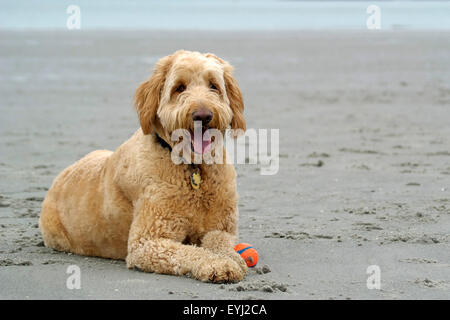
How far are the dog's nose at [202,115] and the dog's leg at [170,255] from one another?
0.77 meters

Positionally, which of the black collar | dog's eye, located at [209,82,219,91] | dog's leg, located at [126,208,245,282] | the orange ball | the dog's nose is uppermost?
dog's eye, located at [209,82,219,91]

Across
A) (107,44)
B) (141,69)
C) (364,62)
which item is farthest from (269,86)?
(107,44)

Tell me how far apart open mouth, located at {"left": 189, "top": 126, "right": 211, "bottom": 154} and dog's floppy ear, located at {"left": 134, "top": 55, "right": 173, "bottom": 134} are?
14.1 inches

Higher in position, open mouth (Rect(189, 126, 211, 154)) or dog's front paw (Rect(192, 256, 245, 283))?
open mouth (Rect(189, 126, 211, 154))

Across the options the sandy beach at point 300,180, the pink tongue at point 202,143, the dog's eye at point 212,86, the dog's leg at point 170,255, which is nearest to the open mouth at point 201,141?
the pink tongue at point 202,143

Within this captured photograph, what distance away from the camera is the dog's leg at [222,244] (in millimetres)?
5152

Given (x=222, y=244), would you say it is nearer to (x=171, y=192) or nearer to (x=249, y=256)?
(x=249, y=256)

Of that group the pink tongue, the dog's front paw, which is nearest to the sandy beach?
the dog's front paw

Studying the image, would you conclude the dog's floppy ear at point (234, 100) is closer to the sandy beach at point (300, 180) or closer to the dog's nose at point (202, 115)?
the dog's nose at point (202, 115)

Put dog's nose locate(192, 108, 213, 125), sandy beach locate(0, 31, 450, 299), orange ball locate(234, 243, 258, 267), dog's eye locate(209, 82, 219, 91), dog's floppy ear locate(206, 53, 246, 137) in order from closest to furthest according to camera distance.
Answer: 1. dog's nose locate(192, 108, 213, 125)
2. sandy beach locate(0, 31, 450, 299)
3. dog's eye locate(209, 82, 219, 91)
4. dog's floppy ear locate(206, 53, 246, 137)
5. orange ball locate(234, 243, 258, 267)

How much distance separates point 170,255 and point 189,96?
3.52 ft

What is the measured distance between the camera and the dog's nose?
4828 mm

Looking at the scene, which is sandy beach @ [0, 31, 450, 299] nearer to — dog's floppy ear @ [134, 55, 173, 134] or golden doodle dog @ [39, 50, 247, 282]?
golden doodle dog @ [39, 50, 247, 282]

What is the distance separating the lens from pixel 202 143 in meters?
5.07
